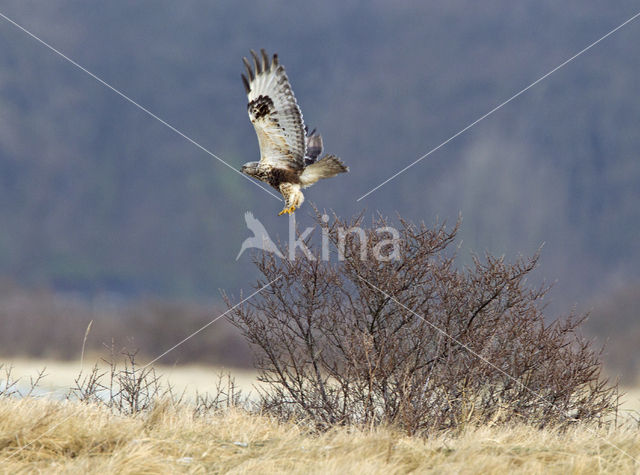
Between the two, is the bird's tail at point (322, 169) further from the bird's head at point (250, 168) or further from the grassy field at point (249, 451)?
the grassy field at point (249, 451)

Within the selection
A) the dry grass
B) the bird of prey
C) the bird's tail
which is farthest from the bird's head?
the dry grass

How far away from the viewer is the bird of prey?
31.0 ft

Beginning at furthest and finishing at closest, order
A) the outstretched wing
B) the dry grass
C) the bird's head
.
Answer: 1. the bird's head
2. the outstretched wing
3. the dry grass

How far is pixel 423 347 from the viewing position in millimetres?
11484

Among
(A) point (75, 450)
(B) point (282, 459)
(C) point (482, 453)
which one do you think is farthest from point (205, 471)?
(C) point (482, 453)

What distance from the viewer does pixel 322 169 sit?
9805 mm

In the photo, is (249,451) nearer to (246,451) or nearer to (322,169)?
(246,451)

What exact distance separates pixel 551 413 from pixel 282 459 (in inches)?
348

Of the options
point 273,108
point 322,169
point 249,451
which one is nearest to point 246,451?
point 249,451

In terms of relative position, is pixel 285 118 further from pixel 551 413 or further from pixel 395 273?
pixel 551 413

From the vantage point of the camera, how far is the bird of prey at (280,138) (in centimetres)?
945

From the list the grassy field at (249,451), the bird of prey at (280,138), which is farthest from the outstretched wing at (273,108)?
the grassy field at (249,451)

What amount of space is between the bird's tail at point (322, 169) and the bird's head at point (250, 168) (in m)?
0.76

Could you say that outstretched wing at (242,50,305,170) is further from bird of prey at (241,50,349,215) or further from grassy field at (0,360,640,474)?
grassy field at (0,360,640,474)
